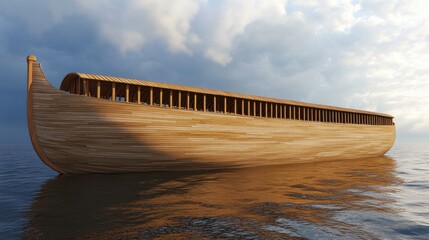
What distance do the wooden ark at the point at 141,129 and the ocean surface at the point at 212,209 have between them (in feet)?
3.04

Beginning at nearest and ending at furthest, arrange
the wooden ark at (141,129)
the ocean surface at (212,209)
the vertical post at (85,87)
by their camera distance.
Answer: the ocean surface at (212,209) → the wooden ark at (141,129) → the vertical post at (85,87)

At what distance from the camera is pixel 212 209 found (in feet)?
17.0

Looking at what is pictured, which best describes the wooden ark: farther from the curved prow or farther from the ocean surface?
the ocean surface

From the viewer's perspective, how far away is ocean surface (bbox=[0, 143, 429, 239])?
396 cm

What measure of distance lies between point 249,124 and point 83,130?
6184mm

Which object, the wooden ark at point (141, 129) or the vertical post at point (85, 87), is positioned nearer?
the wooden ark at point (141, 129)

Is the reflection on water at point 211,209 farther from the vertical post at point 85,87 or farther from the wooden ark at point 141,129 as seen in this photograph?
the vertical post at point 85,87

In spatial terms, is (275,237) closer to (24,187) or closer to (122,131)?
(122,131)

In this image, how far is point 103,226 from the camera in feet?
13.9

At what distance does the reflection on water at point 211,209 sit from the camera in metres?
3.97

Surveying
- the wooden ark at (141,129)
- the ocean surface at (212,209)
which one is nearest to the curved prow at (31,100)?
the wooden ark at (141,129)

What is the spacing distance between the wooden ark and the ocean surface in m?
0.93

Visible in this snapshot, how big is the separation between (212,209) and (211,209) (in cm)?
2

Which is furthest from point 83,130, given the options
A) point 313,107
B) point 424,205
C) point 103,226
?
point 313,107
